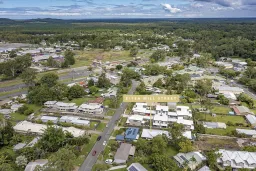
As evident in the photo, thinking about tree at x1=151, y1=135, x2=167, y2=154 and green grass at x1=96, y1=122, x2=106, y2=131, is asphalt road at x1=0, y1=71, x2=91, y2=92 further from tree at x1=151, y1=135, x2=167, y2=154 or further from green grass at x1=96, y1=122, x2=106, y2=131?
tree at x1=151, y1=135, x2=167, y2=154

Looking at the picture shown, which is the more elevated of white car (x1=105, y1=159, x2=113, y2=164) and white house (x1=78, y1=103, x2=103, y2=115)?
white house (x1=78, y1=103, x2=103, y2=115)

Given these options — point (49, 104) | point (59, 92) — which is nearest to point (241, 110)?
point (59, 92)

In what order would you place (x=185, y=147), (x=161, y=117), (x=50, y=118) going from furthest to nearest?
(x=161, y=117)
(x=50, y=118)
(x=185, y=147)

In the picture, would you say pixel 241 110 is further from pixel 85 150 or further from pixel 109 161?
pixel 85 150

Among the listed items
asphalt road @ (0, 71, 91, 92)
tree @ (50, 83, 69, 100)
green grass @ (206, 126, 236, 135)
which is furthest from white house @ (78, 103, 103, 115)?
asphalt road @ (0, 71, 91, 92)

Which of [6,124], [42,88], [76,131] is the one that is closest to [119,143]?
[76,131]

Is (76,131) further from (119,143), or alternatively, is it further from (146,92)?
(146,92)
